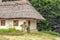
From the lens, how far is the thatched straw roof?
35.0 metres

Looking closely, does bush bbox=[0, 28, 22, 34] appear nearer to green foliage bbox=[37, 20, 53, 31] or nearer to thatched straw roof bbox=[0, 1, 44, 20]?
thatched straw roof bbox=[0, 1, 44, 20]

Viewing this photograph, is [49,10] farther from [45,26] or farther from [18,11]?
[18,11]

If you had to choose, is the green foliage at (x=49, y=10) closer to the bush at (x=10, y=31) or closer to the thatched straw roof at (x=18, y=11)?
the thatched straw roof at (x=18, y=11)

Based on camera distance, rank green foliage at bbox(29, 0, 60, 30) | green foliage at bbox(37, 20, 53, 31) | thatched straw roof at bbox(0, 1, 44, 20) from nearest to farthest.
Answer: thatched straw roof at bbox(0, 1, 44, 20) → green foliage at bbox(29, 0, 60, 30) → green foliage at bbox(37, 20, 53, 31)

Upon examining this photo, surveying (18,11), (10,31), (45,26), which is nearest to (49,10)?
(45,26)

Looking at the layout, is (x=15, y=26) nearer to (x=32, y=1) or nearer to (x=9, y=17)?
(x=9, y=17)

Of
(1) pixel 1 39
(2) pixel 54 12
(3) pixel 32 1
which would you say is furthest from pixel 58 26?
(1) pixel 1 39

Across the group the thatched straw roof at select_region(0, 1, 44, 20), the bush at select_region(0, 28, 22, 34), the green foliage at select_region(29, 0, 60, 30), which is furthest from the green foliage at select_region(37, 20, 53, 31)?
the bush at select_region(0, 28, 22, 34)

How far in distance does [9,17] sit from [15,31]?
2.32 meters

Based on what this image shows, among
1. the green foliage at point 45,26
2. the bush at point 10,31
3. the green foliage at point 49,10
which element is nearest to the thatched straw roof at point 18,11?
the bush at point 10,31

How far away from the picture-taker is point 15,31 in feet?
112

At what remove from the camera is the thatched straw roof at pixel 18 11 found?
35041mm

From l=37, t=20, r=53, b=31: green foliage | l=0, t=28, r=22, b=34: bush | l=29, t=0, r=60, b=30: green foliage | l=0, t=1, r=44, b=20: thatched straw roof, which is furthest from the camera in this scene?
l=37, t=20, r=53, b=31: green foliage

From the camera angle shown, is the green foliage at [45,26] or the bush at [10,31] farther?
the green foliage at [45,26]
